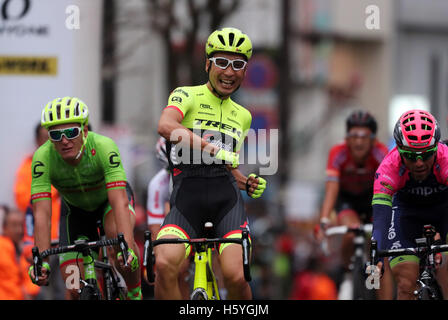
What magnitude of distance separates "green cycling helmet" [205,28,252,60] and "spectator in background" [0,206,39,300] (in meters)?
4.14

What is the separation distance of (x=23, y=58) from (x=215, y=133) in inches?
238

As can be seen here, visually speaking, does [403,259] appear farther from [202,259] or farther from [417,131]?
[202,259]

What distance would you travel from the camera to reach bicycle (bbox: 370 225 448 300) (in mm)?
7680

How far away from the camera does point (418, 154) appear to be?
776cm

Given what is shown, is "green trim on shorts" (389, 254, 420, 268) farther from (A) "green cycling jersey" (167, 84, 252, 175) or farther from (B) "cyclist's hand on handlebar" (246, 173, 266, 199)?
(A) "green cycling jersey" (167, 84, 252, 175)

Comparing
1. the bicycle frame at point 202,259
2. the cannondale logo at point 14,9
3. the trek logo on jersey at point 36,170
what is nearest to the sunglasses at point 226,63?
the bicycle frame at point 202,259

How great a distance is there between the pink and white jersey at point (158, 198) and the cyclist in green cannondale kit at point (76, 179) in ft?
3.98

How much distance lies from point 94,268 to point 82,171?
0.93m

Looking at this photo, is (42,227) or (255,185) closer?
(255,185)

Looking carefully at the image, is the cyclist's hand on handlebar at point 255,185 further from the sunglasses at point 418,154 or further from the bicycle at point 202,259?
the sunglasses at point 418,154

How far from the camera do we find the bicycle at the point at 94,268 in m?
7.70

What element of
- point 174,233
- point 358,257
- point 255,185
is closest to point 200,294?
point 174,233

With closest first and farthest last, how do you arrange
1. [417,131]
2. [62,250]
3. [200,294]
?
1. [200,294]
2. [417,131]
3. [62,250]
